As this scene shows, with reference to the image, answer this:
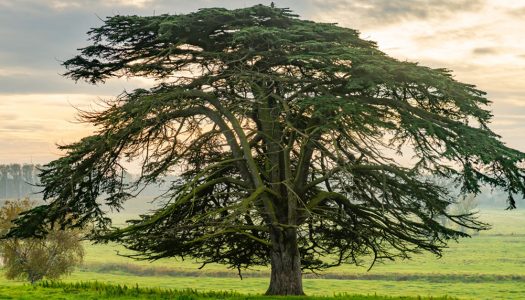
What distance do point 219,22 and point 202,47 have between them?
4.54ft

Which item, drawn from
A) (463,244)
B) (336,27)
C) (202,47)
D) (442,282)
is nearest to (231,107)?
(202,47)

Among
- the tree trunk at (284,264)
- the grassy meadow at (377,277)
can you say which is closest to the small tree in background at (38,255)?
the grassy meadow at (377,277)

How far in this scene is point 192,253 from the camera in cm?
2128

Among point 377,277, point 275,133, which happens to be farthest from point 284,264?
point 377,277

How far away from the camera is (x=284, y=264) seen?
62.7 ft

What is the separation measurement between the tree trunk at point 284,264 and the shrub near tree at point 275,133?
0.12ft

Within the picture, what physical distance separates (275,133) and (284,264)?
14.7ft

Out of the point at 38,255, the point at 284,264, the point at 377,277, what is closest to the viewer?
the point at 284,264

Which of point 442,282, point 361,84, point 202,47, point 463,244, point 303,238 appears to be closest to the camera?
point 361,84

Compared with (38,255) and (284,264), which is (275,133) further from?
(38,255)

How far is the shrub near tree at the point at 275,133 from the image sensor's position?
53.9ft

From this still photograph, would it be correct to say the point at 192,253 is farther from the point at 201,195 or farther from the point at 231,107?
the point at 231,107

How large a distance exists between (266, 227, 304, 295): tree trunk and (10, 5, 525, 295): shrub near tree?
0.04 metres

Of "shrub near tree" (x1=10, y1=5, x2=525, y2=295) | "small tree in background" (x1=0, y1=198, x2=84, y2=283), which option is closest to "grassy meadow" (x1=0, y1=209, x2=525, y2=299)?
"small tree in background" (x1=0, y1=198, x2=84, y2=283)
